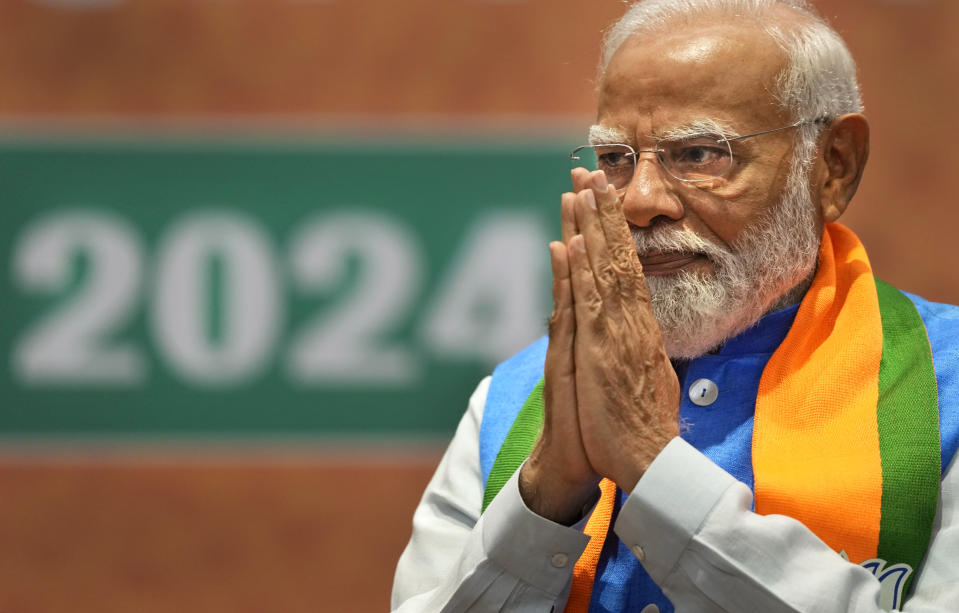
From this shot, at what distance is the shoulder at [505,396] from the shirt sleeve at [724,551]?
1.27ft

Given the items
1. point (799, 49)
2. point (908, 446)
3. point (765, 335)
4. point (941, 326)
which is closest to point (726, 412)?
point (765, 335)

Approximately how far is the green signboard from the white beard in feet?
3.65

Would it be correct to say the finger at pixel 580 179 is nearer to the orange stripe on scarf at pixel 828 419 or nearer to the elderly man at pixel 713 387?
the elderly man at pixel 713 387

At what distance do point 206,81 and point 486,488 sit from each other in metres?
1.63

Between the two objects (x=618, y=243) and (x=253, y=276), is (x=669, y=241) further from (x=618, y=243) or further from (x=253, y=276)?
(x=253, y=276)

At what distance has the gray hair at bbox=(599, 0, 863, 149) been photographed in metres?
1.54

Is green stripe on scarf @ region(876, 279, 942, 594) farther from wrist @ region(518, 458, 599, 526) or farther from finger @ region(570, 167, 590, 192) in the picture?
finger @ region(570, 167, 590, 192)

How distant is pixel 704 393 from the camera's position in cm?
152

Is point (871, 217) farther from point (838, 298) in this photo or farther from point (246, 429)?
point (246, 429)

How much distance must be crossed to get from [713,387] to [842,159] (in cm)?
43

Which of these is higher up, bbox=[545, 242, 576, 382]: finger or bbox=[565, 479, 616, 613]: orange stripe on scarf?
bbox=[545, 242, 576, 382]: finger

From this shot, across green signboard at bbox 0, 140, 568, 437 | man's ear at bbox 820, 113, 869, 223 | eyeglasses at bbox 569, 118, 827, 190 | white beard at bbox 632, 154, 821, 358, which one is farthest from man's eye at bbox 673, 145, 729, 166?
green signboard at bbox 0, 140, 568, 437

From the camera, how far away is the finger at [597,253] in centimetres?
133

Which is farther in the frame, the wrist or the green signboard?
the green signboard
